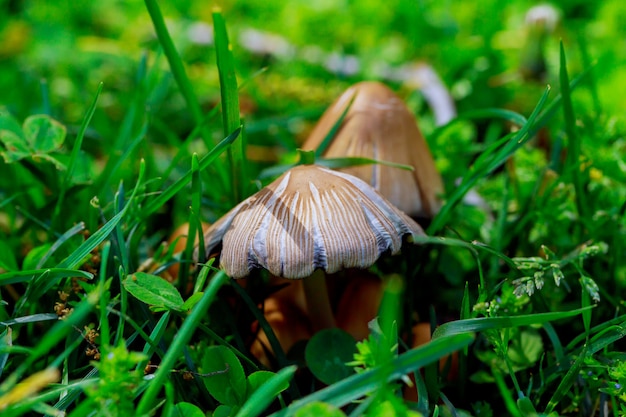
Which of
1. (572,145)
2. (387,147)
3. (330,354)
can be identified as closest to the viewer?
(330,354)

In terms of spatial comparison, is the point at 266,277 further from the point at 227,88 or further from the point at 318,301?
the point at 227,88

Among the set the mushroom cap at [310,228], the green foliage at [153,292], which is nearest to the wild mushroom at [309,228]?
the mushroom cap at [310,228]

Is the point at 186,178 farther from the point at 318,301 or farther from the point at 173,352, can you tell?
the point at 173,352

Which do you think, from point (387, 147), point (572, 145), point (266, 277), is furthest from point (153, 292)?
point (572, 145)

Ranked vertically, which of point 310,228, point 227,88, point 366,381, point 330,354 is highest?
point 227,88

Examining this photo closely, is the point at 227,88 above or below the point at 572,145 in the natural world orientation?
above

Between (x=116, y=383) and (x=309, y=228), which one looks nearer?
(x=116, y=383)

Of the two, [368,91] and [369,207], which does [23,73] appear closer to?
[368,91]

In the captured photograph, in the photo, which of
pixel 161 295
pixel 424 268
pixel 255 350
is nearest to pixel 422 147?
pixel 424 268

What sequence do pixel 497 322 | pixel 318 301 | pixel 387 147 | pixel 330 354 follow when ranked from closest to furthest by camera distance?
pixel 497 322 → pixel 330 354 → pixel 318 301 → pixel 387 147
